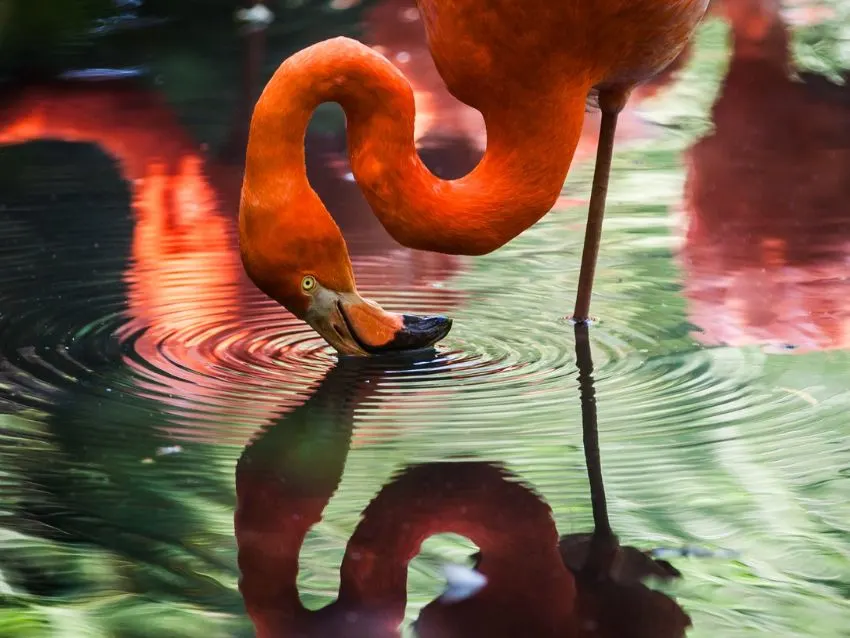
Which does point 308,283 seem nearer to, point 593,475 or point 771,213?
point 593,475

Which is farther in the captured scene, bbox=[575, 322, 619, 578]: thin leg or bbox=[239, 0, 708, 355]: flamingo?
bbox=[239, 0, 708, 355]: flamingo

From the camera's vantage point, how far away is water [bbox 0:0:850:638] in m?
2.79

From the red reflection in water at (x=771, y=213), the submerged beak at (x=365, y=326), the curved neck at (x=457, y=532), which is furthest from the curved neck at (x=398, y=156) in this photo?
the red reflection in water at (x=771, y=213)

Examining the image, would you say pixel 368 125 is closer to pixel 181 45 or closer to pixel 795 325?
pixel 795 325

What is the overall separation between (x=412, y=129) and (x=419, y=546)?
1244 millimetres

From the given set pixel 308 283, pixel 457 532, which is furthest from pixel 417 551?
pixel 308 283

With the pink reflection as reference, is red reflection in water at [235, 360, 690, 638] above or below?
below

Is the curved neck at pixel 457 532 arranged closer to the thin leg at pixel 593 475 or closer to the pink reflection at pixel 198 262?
the thin leg at pixel 593 475

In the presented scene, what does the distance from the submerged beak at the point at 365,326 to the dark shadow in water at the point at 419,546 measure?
12.8 inches

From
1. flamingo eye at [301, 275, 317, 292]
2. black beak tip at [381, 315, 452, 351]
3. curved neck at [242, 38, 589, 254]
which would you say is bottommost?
black beak tip at [381, 315, 452, 351]

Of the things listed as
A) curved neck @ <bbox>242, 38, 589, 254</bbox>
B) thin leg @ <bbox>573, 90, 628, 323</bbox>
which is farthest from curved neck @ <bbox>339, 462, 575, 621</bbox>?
thin leg @ <bbox>573, 90, 628, 323</bbox>

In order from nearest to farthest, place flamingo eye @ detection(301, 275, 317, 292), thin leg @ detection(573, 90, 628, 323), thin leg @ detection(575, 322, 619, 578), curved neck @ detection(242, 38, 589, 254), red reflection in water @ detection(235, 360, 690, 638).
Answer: red reflection in water @ detection(235, 360, 690, 638) → thin leg @ detection(575, 322, 619, 578) → curved neck @ detection(242, 38, 589, 254) → flamingo eye @ detection(301, 275, 317, 292) → thin leg @ detection(573, 90, 628, 323)

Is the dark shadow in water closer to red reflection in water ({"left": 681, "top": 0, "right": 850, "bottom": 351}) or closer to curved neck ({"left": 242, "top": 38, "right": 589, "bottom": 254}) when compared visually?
curved neck ({"left": 242, "top": 38, "right": 589, "bottom": 254})

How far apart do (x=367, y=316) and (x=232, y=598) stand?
1374 millimetres
